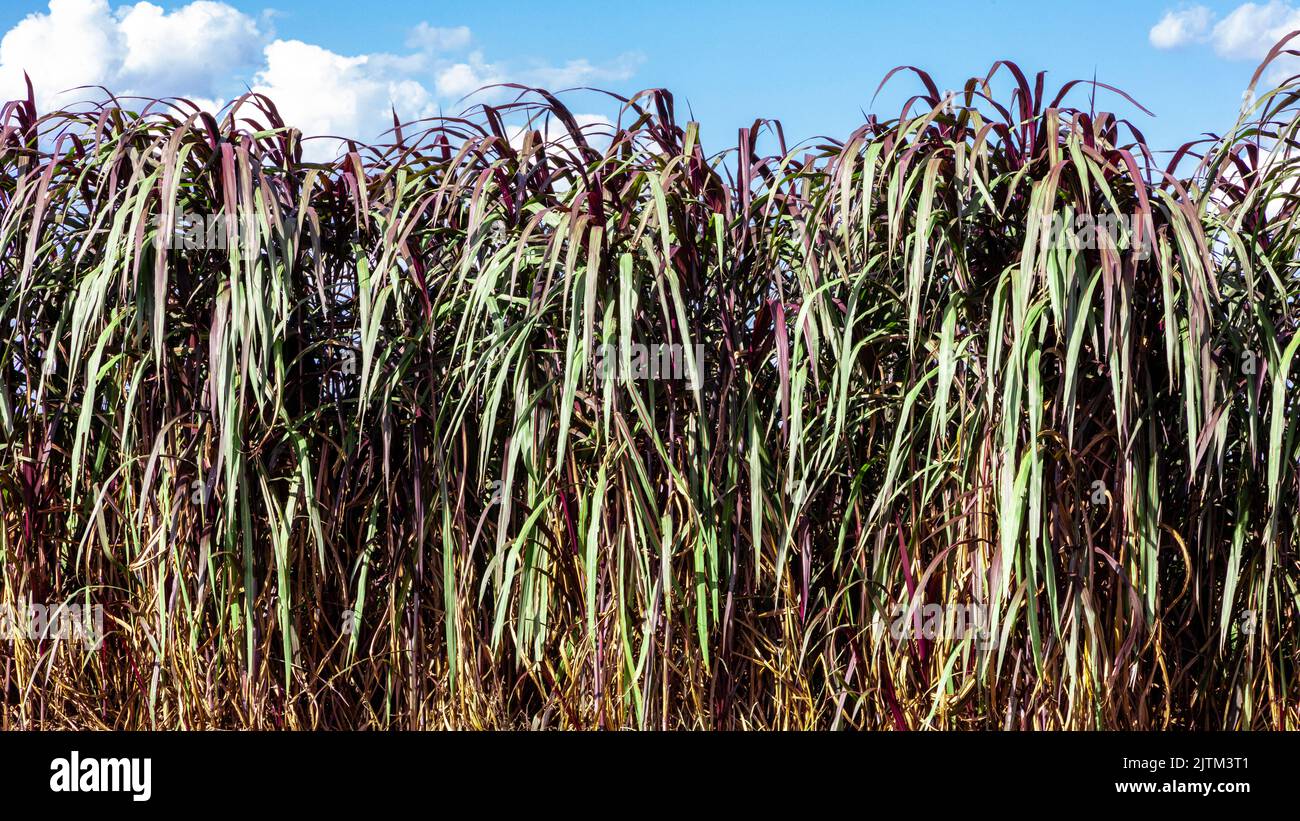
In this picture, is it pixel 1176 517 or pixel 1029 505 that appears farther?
pixel 1176 517

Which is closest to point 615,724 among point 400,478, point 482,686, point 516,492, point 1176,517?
point 482,686

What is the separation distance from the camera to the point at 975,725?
1709 millimetres

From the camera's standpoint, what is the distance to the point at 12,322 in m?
1.89

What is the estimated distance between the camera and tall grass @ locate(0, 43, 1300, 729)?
1.60m

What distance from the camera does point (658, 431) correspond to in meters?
1.71

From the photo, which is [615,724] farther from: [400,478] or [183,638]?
[183,638]

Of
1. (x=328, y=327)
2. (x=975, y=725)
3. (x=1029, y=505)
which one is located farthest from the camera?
(x=328, y=327)

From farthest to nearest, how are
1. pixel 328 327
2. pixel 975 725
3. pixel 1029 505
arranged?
pixel 328 327 → pixel 975 725 → pixel 1029 505

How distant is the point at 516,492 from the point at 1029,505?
0.81 metres

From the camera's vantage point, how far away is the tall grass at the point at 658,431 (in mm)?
1597
